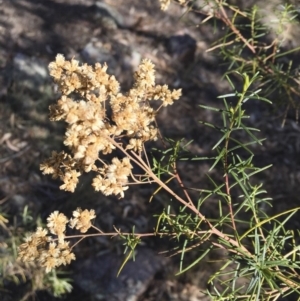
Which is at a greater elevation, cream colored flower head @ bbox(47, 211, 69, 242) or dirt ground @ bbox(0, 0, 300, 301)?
cream colored flower head @ bbox(47, 211, 69, 242)

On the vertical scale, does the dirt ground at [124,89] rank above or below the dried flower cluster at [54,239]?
below

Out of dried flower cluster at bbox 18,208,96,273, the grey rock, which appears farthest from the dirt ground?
dried flower cluster at bbox 18,208,96,273

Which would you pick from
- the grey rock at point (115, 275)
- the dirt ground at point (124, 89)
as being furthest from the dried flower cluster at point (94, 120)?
the grey rock at point (115, 275)

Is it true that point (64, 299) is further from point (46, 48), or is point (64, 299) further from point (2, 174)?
point (46, 48)

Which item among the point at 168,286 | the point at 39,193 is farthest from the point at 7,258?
the point at 168,286

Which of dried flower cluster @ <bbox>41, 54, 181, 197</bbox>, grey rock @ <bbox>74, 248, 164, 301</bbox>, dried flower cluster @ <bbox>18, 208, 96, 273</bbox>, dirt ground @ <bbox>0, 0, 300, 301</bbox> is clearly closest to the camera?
Result: dried flower cluster @ <bbox>41, 54, 181, 197</bbox>

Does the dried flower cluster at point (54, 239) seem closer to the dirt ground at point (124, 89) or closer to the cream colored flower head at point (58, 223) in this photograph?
the cream colored flower head at point (58, 223)

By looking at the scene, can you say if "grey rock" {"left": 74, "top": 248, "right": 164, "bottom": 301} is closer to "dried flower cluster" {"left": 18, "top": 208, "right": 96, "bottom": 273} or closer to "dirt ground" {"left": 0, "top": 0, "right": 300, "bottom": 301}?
"dirt ground" {"left": 0, "top": 0, "right": 300, "bottom": 301}
